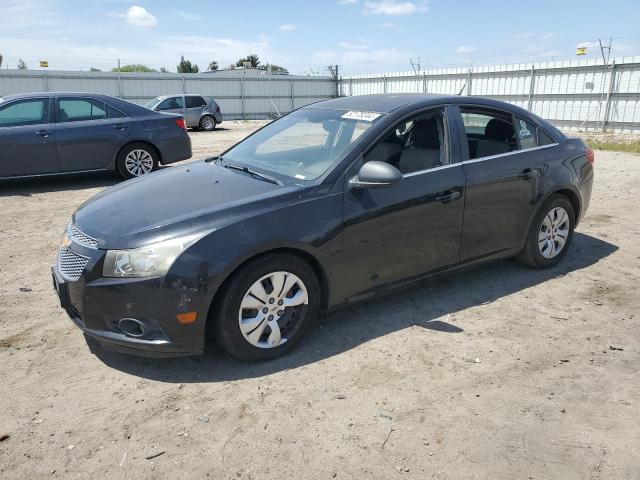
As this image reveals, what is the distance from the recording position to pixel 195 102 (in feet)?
71.2

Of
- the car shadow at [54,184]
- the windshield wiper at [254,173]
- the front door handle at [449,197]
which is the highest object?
the windshield wiper at [254,173]

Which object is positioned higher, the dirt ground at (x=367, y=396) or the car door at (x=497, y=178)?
the car door at (x=497, y=178)

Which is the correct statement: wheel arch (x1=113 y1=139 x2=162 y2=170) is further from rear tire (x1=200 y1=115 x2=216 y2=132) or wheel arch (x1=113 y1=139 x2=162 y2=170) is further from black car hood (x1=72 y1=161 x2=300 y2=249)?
rear tire (x1=200 y1=115 x2=216 y2=132)

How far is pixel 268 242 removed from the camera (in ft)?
10.4

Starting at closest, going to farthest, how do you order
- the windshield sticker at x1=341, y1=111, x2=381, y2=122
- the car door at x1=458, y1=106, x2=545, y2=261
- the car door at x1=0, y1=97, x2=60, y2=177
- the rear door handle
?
the windshield sticker at x1=341, y1=111, x2=381, y2=122, the car door at x1=458, y1=106, x2=545, y2=261, the rear door handle, the car door at x1=0, y1=97, x2=60, y2=177

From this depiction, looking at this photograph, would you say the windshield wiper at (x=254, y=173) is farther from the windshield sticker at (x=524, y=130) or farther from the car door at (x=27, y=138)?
the car door at (x=27, y=138)

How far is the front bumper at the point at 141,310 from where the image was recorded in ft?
9.75

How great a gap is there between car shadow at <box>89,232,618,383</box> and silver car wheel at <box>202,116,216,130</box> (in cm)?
1891

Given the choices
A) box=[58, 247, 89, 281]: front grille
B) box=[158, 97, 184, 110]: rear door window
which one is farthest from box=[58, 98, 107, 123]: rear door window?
box=[158, 97, 184, 110]: rear door window

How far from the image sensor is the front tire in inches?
124

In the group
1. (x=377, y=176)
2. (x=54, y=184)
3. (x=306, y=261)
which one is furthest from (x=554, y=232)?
(x=54, y=184)

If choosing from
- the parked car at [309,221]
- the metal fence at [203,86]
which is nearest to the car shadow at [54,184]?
the parked car at [309,221]

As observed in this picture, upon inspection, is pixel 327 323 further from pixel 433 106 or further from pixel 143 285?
pixel 433 106

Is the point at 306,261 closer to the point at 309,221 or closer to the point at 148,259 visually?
the point at 309,221
